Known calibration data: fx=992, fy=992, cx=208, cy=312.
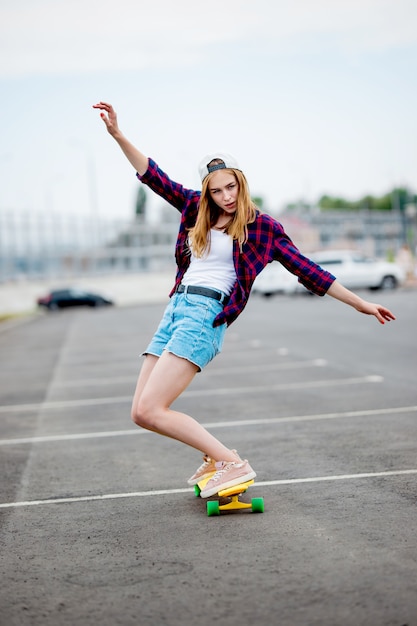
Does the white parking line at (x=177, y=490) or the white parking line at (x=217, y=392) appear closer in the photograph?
the white parking line at (x=177, y=490)

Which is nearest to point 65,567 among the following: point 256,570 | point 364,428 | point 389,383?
point 256,570

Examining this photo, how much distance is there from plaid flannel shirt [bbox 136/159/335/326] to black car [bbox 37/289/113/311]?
49399 millimetres

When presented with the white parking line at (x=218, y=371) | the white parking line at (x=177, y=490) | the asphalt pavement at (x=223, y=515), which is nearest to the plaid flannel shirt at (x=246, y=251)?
the asphalt pavement at (x=223, y=515)

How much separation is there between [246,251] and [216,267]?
0.18 meters

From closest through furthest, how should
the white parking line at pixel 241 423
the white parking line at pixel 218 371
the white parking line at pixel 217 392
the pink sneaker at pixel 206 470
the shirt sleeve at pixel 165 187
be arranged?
the shirt sleeve at pixel 165 187, the pink sneaker at pixel 206 470, the white parking line at pixel 241 423, the white parking line at pixel 217 392, the white parking line at pixel 218 371

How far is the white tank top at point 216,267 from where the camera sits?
529 centimetres

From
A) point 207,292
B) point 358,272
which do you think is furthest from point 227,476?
point 358,272

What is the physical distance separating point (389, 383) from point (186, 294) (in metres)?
6.23

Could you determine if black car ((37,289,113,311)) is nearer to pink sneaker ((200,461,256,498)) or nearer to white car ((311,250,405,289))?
white car ((311,250,405,289))

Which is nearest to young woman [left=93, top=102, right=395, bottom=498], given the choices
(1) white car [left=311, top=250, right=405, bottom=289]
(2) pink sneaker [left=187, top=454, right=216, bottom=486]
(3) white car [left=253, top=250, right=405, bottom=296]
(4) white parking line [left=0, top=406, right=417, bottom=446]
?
(2) pink sneaker [left=187, top=454, right=216, bottom=486]

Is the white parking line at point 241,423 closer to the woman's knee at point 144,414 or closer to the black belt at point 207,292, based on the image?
the woman's knee at point 144,414

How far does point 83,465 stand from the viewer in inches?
285

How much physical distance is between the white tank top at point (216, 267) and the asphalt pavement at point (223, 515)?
4.07ft

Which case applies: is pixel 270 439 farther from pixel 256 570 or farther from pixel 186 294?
pixel 256 570
